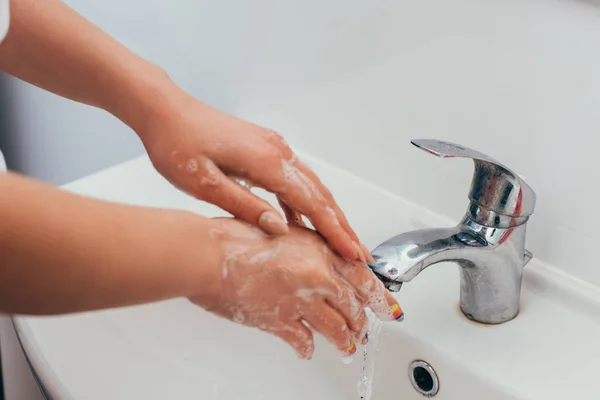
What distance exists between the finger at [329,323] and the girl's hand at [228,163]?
4 cm

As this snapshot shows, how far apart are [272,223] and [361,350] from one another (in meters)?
0.21

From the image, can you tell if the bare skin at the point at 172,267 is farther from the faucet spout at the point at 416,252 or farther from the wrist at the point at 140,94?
the wrist at the point at 140,94

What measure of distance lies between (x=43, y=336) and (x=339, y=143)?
0.37 m

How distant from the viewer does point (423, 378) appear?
583 millimetres

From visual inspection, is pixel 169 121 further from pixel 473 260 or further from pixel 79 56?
pixel 473 260

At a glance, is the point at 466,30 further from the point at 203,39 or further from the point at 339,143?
the point at 203,39

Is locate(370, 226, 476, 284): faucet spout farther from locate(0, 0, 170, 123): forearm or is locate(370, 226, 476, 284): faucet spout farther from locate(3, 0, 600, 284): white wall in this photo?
locate(0, 0, 170, 123): forearm

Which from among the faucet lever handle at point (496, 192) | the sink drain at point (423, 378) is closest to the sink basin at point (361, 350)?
the sink drain at point (423, 378)

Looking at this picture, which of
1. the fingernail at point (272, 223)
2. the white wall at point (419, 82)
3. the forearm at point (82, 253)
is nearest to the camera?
the forearm at point (82, 253)

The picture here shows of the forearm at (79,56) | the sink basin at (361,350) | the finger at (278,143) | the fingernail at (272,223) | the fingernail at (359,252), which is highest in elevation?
the forearm at (79,56)

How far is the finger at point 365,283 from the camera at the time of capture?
485 millimetres

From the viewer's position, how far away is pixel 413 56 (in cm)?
64

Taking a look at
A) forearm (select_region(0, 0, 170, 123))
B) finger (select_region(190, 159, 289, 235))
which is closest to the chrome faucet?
finger (select_region(190, 159, 289, 235))

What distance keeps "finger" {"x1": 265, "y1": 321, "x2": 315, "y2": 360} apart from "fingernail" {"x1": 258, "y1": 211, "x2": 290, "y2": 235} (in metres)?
0.06
